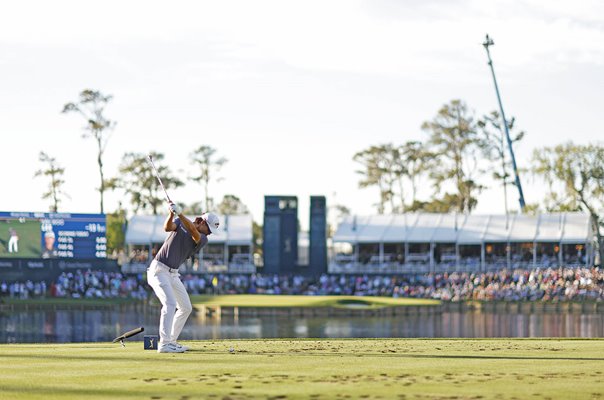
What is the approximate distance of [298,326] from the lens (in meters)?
48.8

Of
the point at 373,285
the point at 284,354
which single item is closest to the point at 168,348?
the point at 284,354

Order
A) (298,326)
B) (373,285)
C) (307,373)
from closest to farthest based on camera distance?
(307,373), (298,326), (373,285)

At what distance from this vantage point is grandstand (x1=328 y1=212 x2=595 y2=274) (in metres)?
77.7

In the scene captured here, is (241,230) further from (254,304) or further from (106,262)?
(254,304)

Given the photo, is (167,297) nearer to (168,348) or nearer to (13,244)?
(168,348)

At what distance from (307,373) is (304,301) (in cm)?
4705

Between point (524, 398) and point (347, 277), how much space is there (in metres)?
63.6

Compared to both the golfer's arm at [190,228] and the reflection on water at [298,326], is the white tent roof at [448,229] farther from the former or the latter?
the golfer's arm at [190,228]

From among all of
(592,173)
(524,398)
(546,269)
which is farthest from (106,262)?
(524,398)

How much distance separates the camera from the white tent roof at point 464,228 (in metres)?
78.8

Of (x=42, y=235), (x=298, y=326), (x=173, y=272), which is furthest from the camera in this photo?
(x=42, y=235)

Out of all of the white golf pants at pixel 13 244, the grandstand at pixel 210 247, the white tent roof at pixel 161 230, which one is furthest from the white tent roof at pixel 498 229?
the white golf pants at pixel 13 244

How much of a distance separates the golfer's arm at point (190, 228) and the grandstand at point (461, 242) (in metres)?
58.9

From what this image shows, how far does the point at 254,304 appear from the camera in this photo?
59438 millimetres
